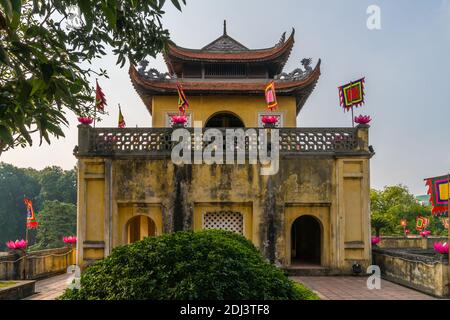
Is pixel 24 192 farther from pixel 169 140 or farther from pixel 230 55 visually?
pixel 169 140

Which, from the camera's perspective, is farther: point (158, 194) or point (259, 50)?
point (259, 50)

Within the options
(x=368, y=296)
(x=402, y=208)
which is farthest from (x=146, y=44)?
(x=402, y=208)

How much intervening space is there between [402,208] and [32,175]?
180 ft

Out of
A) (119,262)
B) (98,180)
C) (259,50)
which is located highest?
(259,50)

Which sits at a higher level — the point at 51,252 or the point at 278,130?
the point at 278,130

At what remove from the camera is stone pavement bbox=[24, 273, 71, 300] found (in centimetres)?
941

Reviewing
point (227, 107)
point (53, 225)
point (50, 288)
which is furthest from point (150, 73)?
point (53, 225)

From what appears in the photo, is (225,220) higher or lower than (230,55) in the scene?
lower

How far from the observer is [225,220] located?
12.6 metres

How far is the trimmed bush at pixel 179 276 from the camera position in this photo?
324 cm

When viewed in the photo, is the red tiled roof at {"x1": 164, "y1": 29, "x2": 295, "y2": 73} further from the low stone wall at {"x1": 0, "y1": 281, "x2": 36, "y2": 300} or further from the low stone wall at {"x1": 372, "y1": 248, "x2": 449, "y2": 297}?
the low stone wall at {"x1": 0, "y1": 281, "x2": 36, "y2": 300}

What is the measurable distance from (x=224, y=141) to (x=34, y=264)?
24.9ft

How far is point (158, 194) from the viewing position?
12.1 m
